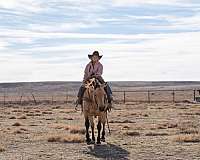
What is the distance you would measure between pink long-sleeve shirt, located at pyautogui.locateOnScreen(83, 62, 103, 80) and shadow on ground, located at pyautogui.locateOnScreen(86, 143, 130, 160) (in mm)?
2251

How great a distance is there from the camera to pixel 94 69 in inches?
698

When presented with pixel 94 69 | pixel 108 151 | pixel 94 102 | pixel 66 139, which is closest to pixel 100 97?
pixel 94 102

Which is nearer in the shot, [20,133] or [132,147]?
[132,147]

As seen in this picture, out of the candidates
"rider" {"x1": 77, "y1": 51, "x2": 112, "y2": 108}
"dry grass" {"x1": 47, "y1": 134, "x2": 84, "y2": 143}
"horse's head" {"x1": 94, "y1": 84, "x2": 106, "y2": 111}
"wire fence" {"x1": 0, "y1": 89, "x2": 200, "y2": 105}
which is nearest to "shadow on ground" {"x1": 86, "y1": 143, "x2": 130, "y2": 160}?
"horse's head" {"x1": 94, "y1": 84, "x2": 106, "y2": 111}

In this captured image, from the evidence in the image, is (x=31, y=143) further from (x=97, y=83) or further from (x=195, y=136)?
(x=195, y=136)

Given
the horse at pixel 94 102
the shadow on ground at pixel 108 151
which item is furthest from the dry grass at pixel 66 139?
the shadow on ground at pixel 108 151

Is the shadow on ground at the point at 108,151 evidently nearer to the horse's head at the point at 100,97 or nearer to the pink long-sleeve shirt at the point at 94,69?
the horse's head at the point at 100,97

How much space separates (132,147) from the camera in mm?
16594

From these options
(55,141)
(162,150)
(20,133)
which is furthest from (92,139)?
(20,133)

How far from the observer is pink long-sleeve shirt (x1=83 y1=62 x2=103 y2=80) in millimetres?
17734

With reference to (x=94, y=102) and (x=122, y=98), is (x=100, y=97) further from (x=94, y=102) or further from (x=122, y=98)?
(x=122, y=98)

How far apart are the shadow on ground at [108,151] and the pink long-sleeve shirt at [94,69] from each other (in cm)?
225

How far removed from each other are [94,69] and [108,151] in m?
3.08

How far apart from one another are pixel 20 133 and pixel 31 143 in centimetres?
425
